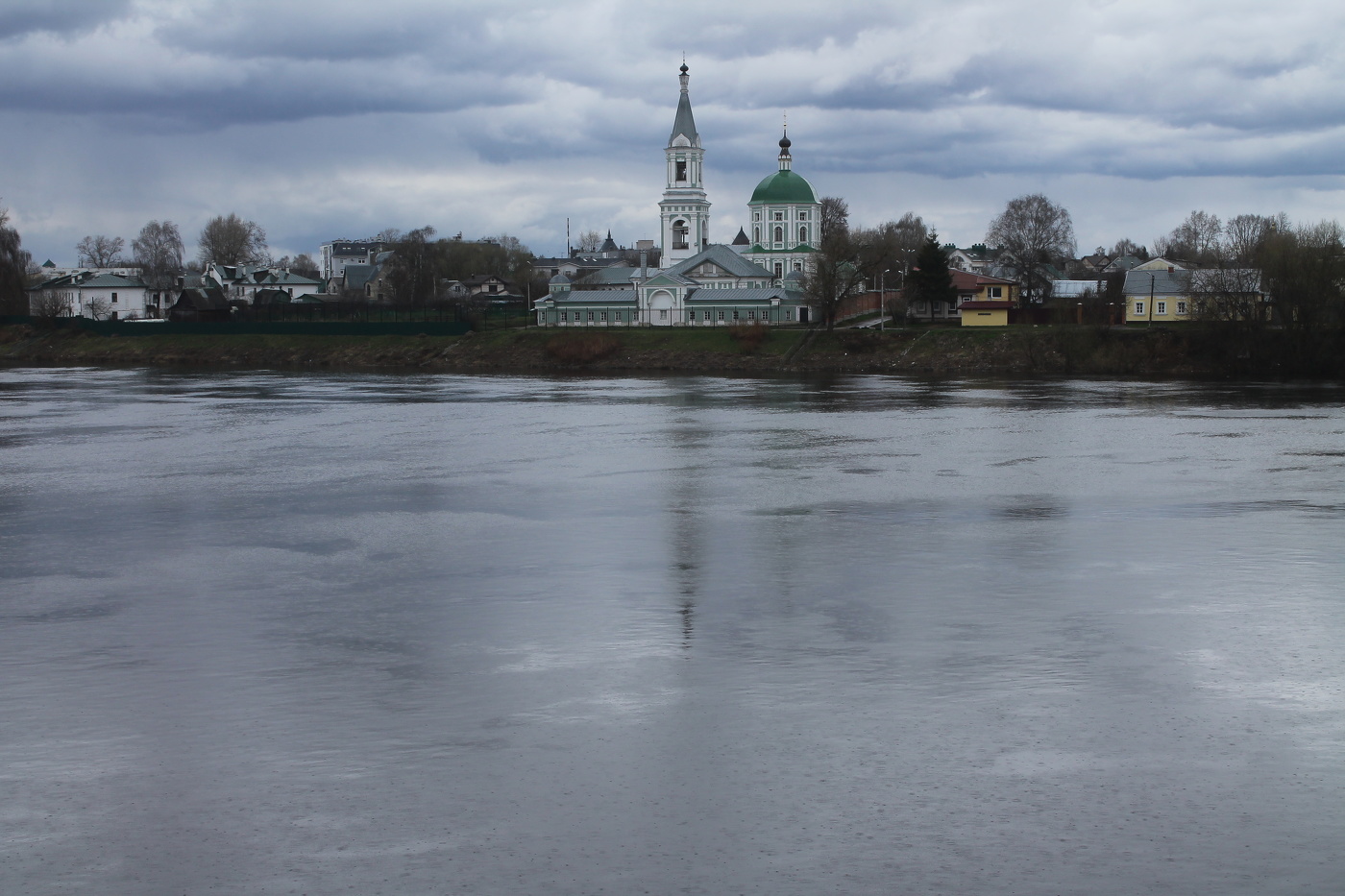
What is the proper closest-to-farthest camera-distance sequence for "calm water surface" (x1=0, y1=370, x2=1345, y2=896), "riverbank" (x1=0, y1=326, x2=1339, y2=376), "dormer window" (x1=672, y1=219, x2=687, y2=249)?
"calm water surface" (x1=0, y1=370, x2=1345, y2=896) → "riverbank" (x1=0, y1=326, x2=1339, y2=376) → "dormer window" (x1=672, y1=219, x2=687, y2=249)

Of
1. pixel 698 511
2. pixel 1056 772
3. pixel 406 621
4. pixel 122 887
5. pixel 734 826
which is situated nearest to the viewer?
pixel 122 887

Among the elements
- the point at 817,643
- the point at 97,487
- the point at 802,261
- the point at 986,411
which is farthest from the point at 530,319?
the point at 817,643

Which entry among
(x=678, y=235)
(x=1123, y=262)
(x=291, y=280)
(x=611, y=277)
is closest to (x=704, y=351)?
(x=611, y=277)

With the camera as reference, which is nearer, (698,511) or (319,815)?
(319,815)

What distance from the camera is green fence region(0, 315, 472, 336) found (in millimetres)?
78562

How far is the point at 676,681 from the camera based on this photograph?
11102 millimetres

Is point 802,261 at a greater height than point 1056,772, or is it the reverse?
point 802,261

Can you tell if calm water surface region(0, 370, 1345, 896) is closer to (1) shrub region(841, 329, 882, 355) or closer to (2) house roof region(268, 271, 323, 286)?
(1) shrub region(841, 329, 882, 355)

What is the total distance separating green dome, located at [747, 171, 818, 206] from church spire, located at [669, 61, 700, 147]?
6461 millimetres

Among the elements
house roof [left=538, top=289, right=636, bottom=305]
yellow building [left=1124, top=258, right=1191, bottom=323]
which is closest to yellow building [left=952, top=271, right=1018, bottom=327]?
yellow building [left=1124, top=258, right=1191, bottom=323]

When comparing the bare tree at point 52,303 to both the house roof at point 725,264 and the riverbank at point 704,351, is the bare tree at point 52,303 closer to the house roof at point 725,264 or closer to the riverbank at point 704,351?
the riverbank at point 704,351

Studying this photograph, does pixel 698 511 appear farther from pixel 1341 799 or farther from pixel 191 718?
pixel 1341 799

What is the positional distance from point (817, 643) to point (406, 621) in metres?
4.15

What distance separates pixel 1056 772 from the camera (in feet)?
29.3
